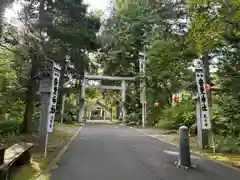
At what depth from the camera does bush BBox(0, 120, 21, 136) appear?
1291 cm

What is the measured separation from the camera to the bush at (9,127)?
508 inches

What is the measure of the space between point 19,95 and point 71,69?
4.34 metres

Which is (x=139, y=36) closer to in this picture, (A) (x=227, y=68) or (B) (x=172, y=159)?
(A) (x=227, y=68)

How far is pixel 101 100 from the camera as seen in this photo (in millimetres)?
53344

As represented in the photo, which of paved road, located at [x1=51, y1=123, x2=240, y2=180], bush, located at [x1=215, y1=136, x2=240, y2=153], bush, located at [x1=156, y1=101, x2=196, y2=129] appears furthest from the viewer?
bush, located at [x1=156, y1=101, x2=196, y2=129]

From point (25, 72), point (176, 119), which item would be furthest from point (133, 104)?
point (25, 72)

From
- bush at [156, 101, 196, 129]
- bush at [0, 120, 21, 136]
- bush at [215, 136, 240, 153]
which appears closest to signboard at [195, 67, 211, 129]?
bush at [215, 136, 240, 153]

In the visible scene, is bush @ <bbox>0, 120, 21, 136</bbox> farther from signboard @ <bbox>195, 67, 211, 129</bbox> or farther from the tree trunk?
signboard @ <bbox>195, 67, 211, 129</bbox>

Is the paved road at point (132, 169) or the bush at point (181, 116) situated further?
the bush at point (181, 116)

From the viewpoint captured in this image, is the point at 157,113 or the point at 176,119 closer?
the point at 176,119

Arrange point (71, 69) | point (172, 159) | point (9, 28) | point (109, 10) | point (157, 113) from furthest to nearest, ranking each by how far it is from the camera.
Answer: point (109, 10) → point (157, 113) → point (71, 69) → point (9, 28) → point (172, 159)

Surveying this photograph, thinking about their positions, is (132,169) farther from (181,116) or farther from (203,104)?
(181,116)

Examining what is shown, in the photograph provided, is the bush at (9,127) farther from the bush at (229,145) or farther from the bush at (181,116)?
the bush at (181,116)

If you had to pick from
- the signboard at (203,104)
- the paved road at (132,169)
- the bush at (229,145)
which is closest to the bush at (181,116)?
the bush at (229,145)
